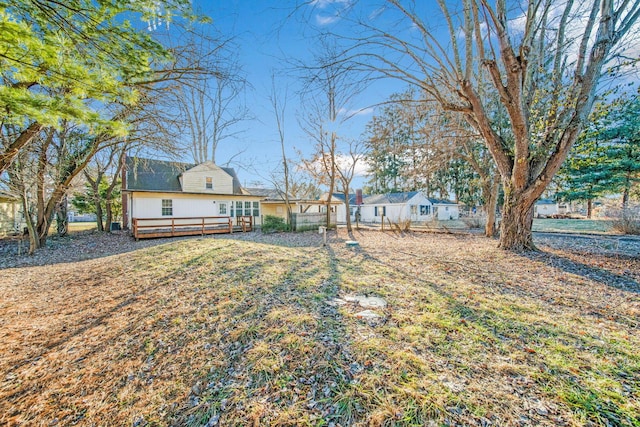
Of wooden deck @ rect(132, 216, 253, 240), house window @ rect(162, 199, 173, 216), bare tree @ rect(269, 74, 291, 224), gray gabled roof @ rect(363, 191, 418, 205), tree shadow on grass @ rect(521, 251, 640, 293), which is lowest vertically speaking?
tree shadow on grass @ rect(521, 251, 640, 293)

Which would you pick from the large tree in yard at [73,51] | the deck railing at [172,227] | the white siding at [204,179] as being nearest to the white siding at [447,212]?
the deck railing at [172,227]

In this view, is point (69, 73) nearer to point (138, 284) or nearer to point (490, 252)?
point (138, 284)

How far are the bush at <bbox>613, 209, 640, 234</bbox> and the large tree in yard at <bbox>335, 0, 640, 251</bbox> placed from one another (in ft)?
32.5

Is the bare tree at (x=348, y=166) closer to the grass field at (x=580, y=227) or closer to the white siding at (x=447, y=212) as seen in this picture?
Result: the grass field at (x=580, y=227)

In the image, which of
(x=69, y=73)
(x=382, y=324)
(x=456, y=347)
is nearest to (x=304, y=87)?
(x=69, y=73)

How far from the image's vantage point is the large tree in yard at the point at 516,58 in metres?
5.08

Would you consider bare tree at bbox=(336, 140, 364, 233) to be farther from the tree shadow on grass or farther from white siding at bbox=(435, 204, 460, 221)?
white siding at bbox=(435, 204, 460, 221)

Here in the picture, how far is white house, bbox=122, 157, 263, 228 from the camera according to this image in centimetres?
1495

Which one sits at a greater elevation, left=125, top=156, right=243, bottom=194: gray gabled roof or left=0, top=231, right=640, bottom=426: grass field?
left=125, top=156, right=243, bottom=194: gray gabled roof

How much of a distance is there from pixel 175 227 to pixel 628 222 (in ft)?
74.3

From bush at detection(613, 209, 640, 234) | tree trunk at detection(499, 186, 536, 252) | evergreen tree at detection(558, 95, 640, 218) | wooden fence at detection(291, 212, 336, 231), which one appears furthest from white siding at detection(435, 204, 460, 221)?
tree trunk at detection(499, 186, 536, 252)

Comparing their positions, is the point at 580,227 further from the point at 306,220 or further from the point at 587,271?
the point at 306,220

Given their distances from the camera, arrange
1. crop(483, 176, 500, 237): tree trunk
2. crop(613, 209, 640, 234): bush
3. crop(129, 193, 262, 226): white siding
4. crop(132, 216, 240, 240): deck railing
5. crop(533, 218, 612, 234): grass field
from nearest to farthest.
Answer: crop(483, 176, 500, 237): tree trunk, crop(613, 209, 640, 234): bush, crop(132, 216, 240, 240): deck railing, crop(533, 218, 612, 234): grass field, crop(129, 193, 262, 226): white siding

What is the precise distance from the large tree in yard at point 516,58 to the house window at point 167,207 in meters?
14.3
